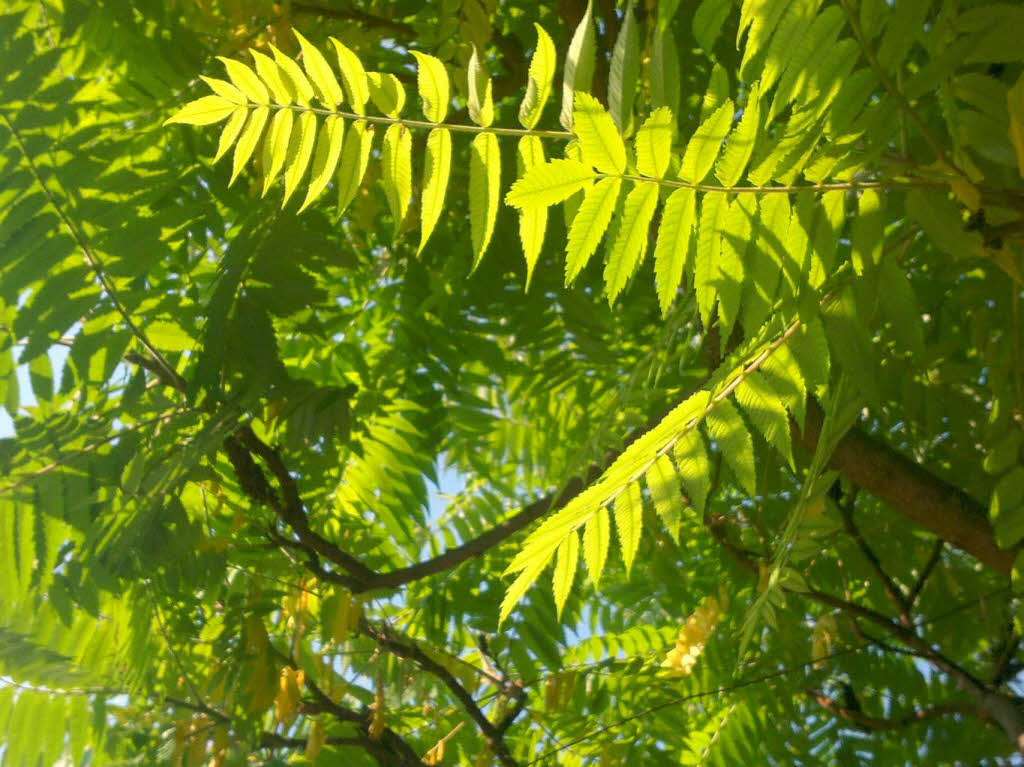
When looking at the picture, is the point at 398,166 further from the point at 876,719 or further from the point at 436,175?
the point at 876,719

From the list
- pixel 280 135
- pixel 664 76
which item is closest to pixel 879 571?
pixel 664 76

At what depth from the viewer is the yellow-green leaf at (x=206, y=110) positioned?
0.86 meters

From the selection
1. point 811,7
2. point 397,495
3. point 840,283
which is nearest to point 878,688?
point 397,495

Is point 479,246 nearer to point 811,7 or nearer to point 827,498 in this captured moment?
point 811,7

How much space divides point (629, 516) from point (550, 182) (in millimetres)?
257

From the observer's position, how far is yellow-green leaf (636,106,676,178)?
676 millimetres

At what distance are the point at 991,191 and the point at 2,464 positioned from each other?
1.10m

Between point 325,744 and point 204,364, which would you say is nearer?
point 204,364

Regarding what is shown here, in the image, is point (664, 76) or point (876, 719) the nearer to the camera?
point (664, 76)

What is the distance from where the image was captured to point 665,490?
79cm

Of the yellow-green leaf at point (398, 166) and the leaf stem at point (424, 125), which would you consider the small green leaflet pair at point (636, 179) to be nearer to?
the leaf stem at point (424, 125)

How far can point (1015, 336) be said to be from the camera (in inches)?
36.9

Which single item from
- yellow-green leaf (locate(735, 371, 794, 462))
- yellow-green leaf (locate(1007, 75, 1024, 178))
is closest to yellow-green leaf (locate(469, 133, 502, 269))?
yellow-green leaf (locate(735, 371, 794, 462))

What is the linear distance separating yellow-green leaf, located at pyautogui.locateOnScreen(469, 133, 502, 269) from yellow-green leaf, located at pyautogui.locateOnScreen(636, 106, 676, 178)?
13 centimetres
